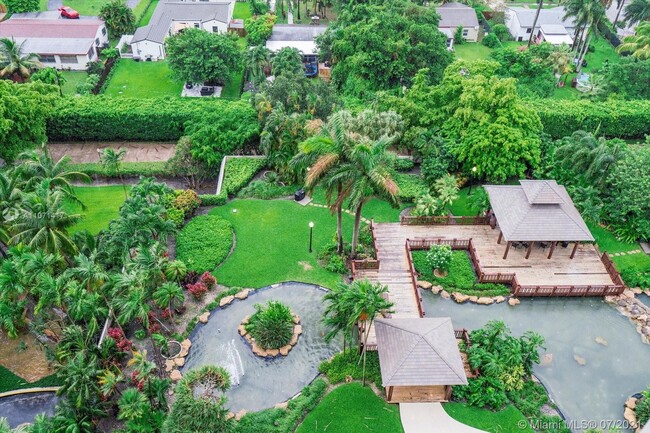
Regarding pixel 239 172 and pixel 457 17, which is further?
pixel 457 17

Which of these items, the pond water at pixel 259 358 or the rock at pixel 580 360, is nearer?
the pond water at pixel 259 358

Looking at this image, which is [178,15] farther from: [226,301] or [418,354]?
[418,354]

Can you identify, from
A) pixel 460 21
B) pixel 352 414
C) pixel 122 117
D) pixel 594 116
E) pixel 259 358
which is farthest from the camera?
pixel 460 21

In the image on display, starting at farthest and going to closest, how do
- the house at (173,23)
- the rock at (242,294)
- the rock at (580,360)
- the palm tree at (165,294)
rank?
the house at (173,23) → the rock at (242,294) → the rock at (580,360) → the palm tree at (165,294)

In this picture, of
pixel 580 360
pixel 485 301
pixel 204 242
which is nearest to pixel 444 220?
pixel 485 301

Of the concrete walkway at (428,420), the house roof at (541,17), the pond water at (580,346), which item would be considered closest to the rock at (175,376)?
the concrete walkway at (428,420)

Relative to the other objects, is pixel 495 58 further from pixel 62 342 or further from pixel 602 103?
pixel 62 342

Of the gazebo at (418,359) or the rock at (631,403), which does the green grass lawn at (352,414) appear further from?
the rock at (631,403)
